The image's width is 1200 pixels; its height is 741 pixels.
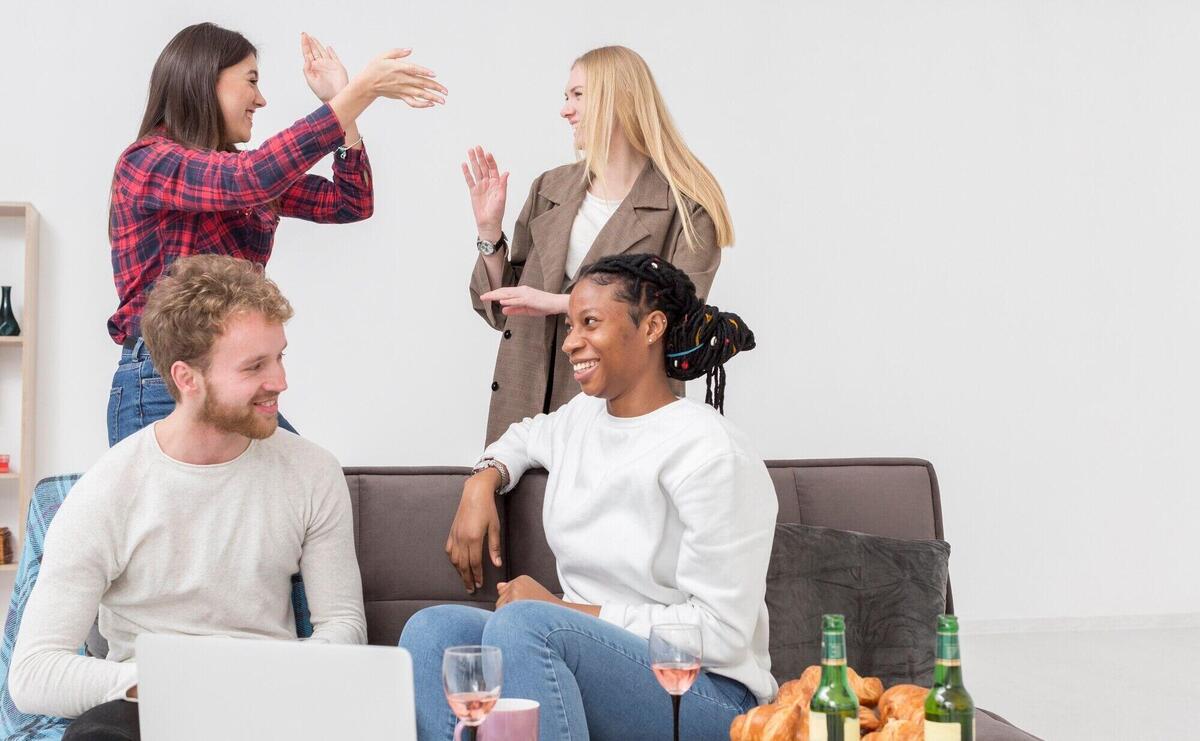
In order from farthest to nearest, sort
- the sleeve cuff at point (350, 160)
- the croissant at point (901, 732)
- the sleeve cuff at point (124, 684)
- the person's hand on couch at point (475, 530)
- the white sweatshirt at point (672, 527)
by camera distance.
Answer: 1. the sleeve cuff at point (350, 160)
2. the person's hand on couch at point (475, 530)
3. the white sweatshirt at point (672, 527)
4. the sleeve cuff at point (124, 684)
5. the croissant at point (901, 732)

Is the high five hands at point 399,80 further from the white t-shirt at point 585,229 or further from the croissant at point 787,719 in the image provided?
the croissant at point 787,719

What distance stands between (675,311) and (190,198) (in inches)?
35.9

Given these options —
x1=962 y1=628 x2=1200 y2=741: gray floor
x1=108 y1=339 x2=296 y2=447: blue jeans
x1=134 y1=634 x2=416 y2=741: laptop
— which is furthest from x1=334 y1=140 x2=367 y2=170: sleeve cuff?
x1=962 y1=628 x2=1200 y2=741: gray floor

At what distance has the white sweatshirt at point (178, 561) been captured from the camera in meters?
1.69

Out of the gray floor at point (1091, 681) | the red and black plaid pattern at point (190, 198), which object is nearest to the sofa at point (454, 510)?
the red and black plaid pattern at point (190, 198)

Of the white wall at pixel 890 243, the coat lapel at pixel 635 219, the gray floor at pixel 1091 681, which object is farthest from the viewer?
the white wall at pixel 890 243

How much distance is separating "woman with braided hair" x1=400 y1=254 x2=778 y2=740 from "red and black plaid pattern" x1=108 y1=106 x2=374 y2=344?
613 millimetres

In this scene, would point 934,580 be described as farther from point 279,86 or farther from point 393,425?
point 279,86

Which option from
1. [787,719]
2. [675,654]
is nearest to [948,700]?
[787,719]

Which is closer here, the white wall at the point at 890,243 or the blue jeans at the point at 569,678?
the blue jeans at the point at 569,678

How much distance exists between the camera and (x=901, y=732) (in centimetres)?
135

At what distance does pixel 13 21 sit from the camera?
4.51 meters

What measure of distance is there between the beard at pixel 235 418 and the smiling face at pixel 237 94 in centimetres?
73

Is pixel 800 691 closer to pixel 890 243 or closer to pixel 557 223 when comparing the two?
pixel 557 223
